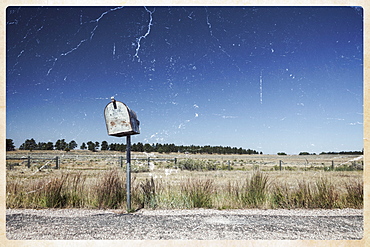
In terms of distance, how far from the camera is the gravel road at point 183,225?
3158 millimetres

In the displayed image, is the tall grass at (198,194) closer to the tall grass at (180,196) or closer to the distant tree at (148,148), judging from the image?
the tall grass at (180,196)

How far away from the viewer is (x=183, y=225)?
344 centimetres

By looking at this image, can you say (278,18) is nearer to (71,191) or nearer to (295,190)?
(295,190)

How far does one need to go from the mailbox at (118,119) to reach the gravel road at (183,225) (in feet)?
3.81

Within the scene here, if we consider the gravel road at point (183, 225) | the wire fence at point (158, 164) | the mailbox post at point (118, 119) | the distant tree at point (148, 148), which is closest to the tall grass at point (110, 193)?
the gravel road at point (183, 225)

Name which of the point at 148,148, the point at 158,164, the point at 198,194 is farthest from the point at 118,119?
the point at 158,164

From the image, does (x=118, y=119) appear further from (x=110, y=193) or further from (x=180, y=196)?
(x=180, y=196)

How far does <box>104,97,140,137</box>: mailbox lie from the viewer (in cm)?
405

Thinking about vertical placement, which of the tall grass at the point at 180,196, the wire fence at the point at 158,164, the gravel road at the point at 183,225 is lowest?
the wire fence at the point at 158,164

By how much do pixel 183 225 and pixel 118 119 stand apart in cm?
170

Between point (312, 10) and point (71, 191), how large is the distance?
470 cm

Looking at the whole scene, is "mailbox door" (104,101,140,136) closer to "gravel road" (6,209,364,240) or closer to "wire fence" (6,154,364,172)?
"gravel road" (6,209,364,240)

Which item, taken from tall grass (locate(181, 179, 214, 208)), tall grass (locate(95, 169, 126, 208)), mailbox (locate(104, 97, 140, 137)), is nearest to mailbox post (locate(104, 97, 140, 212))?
mailbox (locate(104, 97, 140, 137))

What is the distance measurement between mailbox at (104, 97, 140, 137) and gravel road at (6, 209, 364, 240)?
1.16 meters
